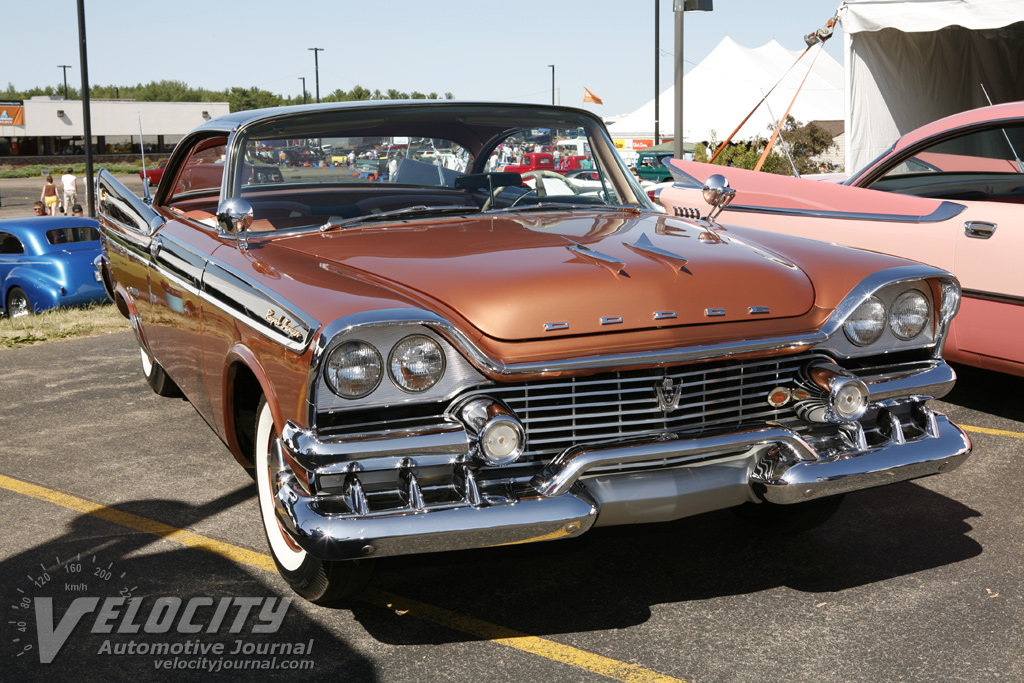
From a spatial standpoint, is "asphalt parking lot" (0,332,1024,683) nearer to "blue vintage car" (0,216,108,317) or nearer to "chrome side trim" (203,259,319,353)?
"chrome side trim" (203,259,319,353)

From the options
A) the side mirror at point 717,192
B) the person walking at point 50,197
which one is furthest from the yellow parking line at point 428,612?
the person walking at point 50,197

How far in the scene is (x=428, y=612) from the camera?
10.3 feet

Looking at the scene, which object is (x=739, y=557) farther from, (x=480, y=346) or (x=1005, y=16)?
(x=1005, y=16)

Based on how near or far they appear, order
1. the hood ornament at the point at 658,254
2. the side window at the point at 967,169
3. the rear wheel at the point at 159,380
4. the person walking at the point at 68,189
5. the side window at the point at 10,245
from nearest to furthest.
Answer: the hood ornament at the point at 658,254 → the side window at the point at 967,169 → the rear wheel at the point at 159,380 → the side window at the point at 10,245 → the person walking at the point at 68,189

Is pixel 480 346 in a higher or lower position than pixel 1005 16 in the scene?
lower

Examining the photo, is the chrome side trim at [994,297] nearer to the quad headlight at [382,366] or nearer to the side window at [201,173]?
the quad headlight at [382,366]

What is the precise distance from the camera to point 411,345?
269cm

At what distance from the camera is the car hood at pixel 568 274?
2.78 metres

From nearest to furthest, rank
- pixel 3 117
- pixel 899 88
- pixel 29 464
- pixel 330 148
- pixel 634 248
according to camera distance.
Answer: pixel 634 248
pixel 330 148
pixel 29 464
pixel 899 88
pixel 3 117

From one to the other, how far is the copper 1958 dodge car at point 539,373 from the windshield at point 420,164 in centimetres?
9

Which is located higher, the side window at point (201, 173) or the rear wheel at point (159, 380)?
the side window at point (201, 173)

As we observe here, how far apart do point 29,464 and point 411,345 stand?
9.61 ft

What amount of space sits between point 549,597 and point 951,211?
10.3ft

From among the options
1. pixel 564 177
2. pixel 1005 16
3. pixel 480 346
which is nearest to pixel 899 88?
pixel 1005 16
